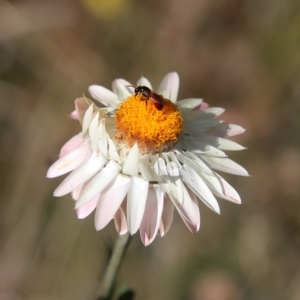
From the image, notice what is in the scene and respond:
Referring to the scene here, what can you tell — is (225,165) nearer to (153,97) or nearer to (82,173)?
(153,97)

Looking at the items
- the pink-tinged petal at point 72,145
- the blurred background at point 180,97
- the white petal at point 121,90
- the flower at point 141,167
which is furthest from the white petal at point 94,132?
the blurred background at point 180,97

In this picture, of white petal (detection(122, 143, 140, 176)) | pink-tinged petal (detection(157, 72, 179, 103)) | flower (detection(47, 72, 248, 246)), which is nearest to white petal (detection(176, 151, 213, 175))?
flower (detection(47, 72, 248, 246))

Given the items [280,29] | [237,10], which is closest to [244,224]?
[280,29]

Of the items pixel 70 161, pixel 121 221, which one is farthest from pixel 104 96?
pixel 121 221

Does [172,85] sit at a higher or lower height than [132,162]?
higher

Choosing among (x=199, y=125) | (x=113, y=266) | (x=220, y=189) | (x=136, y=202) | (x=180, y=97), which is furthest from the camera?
(x=180, y=97)

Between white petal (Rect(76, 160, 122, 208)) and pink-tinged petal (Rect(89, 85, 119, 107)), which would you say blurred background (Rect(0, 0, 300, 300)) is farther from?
white petal (Rect(76, 160, 122, 208))

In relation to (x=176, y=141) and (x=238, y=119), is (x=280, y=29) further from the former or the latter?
(x=176, y=141)
